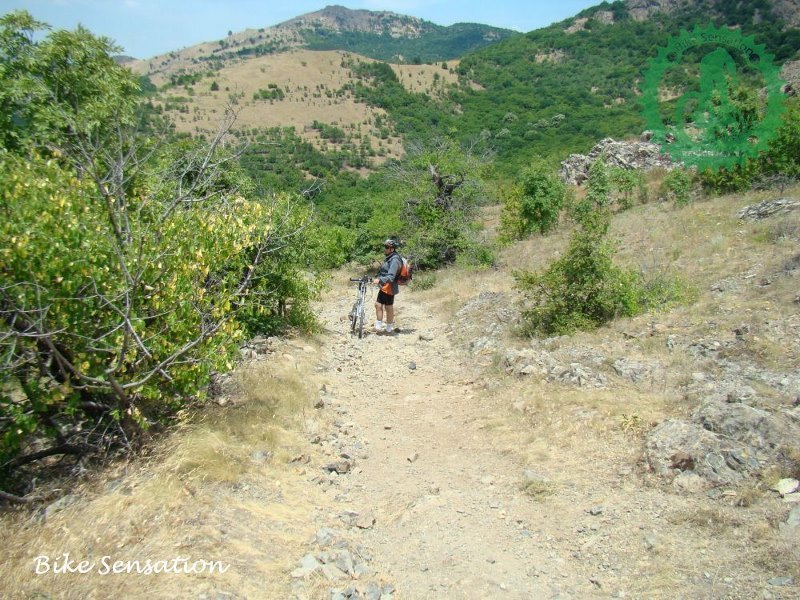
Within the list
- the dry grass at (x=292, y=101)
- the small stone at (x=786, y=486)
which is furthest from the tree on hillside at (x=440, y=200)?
the dry grass at (x=292, y=101)

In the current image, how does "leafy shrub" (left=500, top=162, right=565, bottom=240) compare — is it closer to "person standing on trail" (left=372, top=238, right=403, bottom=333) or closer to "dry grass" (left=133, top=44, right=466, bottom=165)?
"person standing on trail" (left=372, top=238, right=403, bottom=333)

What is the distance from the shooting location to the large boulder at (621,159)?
27.0m

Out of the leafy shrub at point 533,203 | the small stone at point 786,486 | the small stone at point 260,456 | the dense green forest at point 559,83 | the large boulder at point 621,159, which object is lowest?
the small stone at point 786,486

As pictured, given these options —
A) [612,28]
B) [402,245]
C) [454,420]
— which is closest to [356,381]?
[454,420]

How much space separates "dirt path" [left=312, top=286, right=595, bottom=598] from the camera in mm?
3869

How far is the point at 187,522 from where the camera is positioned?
3.87 meters

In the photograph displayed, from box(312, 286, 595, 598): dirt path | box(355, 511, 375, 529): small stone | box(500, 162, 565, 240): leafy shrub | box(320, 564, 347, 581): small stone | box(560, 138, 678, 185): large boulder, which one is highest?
box(560, 138, 678, 185): large boulder

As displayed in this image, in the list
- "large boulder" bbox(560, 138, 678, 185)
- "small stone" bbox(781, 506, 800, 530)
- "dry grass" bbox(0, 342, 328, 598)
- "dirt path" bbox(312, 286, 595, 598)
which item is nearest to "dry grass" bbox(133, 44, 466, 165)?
"large boulder" bbox(560, 138, 678, 185)

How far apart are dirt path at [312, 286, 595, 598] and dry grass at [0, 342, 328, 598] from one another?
2.42ft

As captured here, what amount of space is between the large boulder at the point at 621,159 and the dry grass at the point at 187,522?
991 inches

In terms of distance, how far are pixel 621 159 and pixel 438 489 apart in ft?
90.2

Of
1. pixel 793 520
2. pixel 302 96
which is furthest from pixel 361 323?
pixel 302 96

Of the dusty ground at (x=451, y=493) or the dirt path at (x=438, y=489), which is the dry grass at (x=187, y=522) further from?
the dirt path at (x=438, y=489)

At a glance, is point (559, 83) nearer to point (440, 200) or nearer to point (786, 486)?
point (440, 200)
